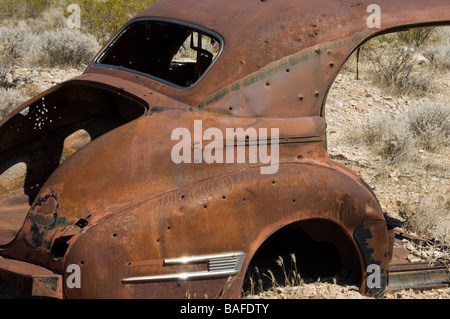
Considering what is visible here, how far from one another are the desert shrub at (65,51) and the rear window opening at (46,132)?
4.90 meters

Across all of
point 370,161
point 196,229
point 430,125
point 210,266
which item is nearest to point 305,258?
point 210,266

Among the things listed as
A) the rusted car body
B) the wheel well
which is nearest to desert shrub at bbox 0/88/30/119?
the rusted car body

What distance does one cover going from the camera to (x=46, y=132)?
15.0 feet

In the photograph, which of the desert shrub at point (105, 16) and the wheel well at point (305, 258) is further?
the desert shrub at point (105, 16)

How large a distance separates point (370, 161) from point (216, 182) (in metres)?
3.75

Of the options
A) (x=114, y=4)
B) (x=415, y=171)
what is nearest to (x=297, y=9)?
(x=415, y=171)

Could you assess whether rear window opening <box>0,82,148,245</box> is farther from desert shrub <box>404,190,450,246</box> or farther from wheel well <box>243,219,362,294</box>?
desert shrub <box>404,190,450,246</box>

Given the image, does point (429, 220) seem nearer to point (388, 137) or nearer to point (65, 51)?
point (388, 137)

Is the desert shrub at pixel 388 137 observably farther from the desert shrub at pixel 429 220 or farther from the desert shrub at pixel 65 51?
the desert shrub at pixel 65 51

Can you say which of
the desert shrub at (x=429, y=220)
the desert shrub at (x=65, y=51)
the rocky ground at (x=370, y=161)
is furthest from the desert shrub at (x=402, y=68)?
the desert shrub at (x=65, y=51)

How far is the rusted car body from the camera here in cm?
288

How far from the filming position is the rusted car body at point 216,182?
113 inches

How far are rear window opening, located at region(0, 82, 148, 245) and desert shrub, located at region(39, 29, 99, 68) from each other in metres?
4.90

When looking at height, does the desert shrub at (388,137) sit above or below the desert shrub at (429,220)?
above
